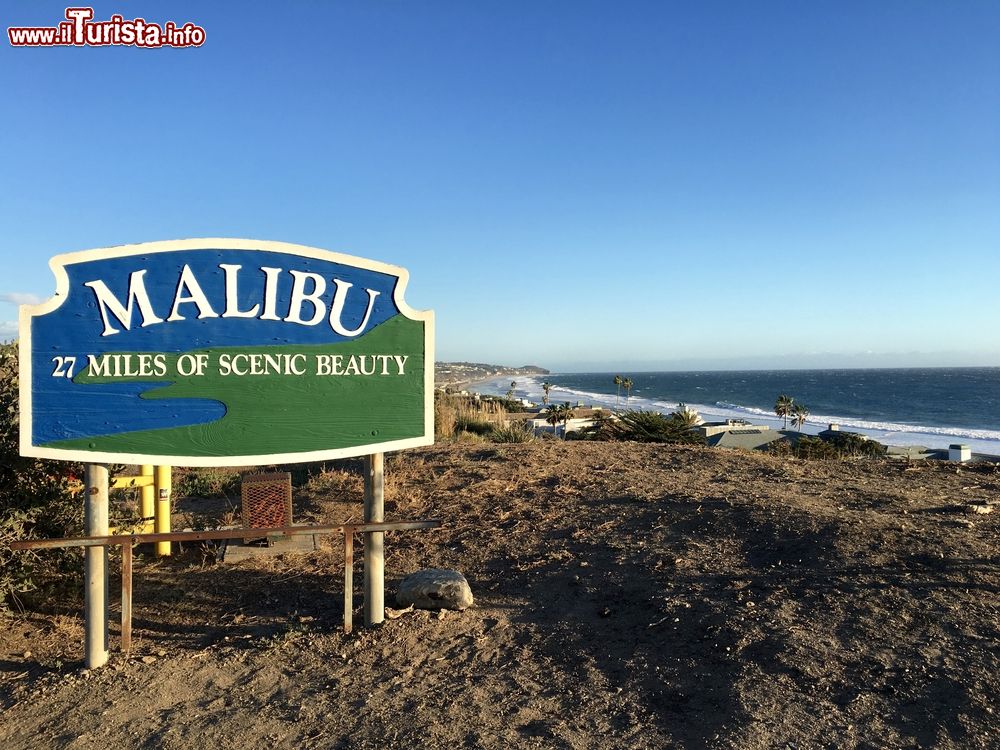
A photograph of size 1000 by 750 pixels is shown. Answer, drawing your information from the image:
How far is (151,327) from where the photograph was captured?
13.1ft

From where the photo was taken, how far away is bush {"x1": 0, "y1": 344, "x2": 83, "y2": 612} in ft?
14.7

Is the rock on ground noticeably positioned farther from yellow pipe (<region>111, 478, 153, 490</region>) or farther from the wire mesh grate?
yellow pipe (<region>111, 478, 153, 490</region>)

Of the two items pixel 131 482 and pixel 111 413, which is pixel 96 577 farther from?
pixel 131 482

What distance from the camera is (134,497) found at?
29.3 ft

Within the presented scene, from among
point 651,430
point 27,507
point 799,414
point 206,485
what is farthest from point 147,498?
point 799,414

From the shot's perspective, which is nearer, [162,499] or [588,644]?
[588,644]

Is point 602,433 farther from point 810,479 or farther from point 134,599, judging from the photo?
point 134,599

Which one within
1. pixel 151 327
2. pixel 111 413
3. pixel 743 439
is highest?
pixel 151 327

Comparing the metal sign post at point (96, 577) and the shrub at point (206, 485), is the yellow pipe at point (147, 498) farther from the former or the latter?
the shrub at point (206, 485)

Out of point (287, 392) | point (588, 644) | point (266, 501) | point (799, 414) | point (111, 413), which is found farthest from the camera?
point (799, 414)

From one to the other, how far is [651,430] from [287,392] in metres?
Answer: 11.9

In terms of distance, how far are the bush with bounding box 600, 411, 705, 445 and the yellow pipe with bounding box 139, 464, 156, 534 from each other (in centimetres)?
1048

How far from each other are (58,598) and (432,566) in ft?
9.66

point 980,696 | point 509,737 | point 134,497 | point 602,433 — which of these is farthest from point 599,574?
point 602,433
